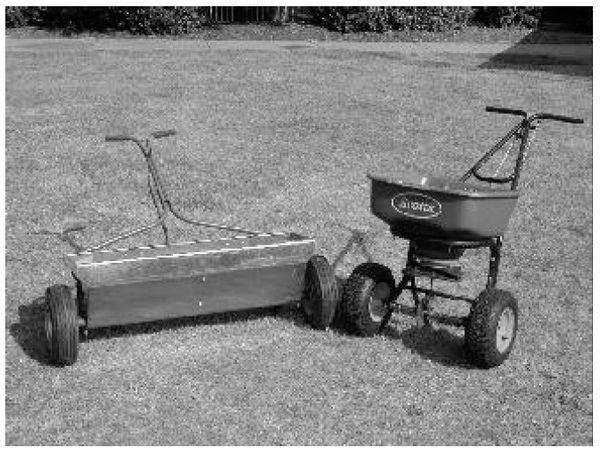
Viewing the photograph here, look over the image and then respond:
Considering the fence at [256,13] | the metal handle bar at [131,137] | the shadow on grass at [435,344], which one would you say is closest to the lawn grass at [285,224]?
the shadow on grass at [435,344]

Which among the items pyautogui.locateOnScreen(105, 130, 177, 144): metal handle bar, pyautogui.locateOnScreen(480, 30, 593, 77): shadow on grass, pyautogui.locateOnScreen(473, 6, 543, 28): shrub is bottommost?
pyautogui.locateOnScreen(480, 30, 593, 77): shadow on grass

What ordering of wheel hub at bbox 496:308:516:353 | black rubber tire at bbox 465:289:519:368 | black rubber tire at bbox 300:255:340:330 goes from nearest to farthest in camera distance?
1. black rubber tire at bbox 465:289:519:368
2. wheel hub at bbox 496:308:516:353
3. black rubber tire at bbox 300:255:340:330

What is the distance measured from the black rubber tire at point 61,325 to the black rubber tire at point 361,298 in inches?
60.8

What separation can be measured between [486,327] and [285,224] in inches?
130

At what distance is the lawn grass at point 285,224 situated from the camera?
203 inches

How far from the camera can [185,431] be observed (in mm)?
4945

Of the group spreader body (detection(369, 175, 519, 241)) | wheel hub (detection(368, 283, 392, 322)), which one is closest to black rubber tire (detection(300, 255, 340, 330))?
wheel hub (detection(368, 283, 392, 322))

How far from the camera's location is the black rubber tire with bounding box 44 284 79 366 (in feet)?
17.6

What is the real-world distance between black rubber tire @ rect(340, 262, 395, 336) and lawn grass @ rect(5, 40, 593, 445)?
10 cm

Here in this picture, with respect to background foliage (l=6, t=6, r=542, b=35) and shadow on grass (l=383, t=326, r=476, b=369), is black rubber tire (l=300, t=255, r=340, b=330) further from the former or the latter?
background foliage (l=6, t=6, r=542, b=35)

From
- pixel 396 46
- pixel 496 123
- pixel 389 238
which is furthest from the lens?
pixel 396 46

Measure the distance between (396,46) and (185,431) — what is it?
16.3 meters
